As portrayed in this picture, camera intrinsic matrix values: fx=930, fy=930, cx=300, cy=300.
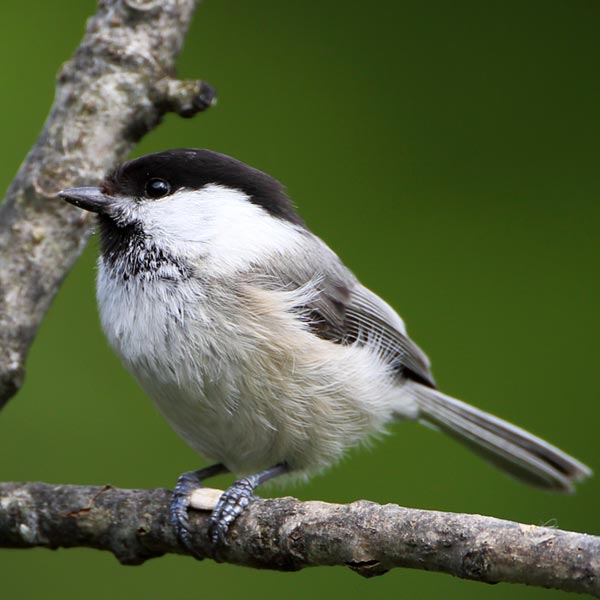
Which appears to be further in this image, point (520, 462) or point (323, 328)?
point (520, 462)

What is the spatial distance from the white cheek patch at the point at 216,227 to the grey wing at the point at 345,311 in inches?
2.6

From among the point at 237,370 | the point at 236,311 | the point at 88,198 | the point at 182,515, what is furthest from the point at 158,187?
the point at 182,515

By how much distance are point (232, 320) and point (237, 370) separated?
11 centimetres

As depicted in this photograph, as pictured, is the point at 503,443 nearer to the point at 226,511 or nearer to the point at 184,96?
the point at 226,511

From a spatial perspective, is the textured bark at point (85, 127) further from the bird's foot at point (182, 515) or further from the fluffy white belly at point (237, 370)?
the bird's foot at point (182, 515)

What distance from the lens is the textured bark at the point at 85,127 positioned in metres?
2.06

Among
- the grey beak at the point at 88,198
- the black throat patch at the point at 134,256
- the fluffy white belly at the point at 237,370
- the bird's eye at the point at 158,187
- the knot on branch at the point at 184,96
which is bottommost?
the fluffy white belly at the point at 237,370

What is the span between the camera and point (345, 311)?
227cm

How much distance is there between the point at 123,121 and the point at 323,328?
0.67m

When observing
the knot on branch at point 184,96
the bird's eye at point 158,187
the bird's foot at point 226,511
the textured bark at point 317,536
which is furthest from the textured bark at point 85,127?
the bird's foot at point 226,511

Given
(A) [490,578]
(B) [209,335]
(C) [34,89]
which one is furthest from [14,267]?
(A) [490,578]

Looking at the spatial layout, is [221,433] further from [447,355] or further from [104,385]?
[447,355]

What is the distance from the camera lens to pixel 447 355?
2625 millimetres

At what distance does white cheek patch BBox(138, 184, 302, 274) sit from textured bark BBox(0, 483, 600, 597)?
20.7 inches
